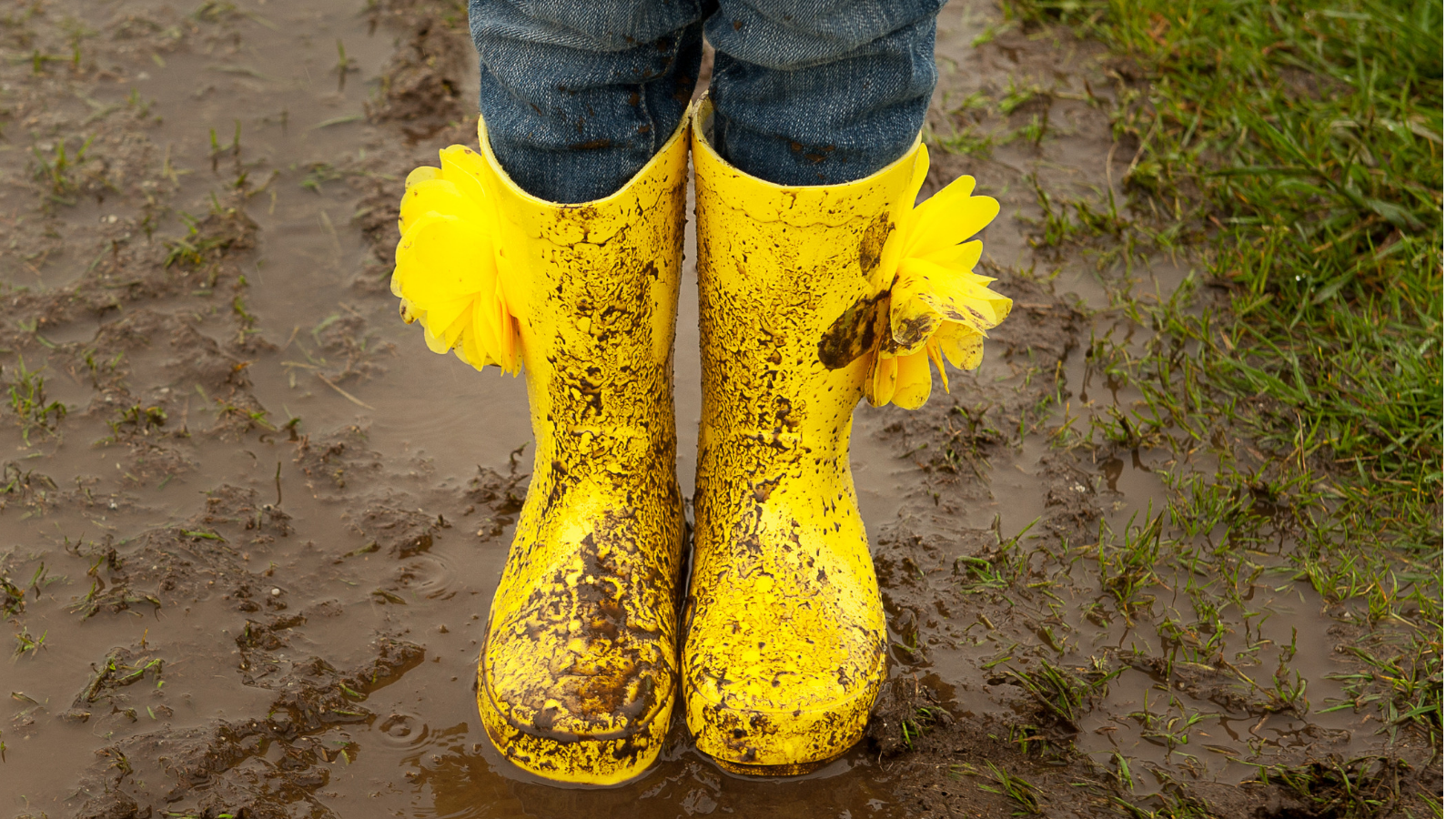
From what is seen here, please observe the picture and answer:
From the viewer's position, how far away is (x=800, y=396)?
152cm

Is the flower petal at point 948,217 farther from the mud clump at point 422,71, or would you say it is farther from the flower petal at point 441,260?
the mud clump at point 422,71

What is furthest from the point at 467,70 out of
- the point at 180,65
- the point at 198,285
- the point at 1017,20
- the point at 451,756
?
the point at 451,756

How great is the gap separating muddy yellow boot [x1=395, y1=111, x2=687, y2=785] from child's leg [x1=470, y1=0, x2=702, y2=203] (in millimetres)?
32

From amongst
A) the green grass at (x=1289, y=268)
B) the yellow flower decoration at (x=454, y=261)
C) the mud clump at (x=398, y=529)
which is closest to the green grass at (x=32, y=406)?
the mud clump at (x=398, y=529)

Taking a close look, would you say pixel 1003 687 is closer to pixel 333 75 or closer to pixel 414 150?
pixel 414 150

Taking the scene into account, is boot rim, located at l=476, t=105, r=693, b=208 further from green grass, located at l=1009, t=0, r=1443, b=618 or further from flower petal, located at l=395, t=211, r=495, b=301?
green grass, located at l=1009, t=0, r=1443, b=618

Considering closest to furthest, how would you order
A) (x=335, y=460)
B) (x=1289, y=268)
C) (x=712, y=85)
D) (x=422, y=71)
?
(x=712, y=85) → (x=335, y=460) → (x=1289, y=268) → (x=422, y=71)

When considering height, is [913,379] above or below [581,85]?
below

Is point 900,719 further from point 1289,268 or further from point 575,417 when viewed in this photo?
point 1289,268

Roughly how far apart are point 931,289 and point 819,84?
33 centimetres

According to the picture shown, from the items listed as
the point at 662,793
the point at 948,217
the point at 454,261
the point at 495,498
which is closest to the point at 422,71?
the point at 495,498

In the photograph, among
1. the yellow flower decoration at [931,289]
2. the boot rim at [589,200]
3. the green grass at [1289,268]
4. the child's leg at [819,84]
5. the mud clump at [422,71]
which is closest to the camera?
the child's leg at [819,84]

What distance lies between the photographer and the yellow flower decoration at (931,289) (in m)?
1.45

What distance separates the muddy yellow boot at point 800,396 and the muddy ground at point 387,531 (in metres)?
0.12
